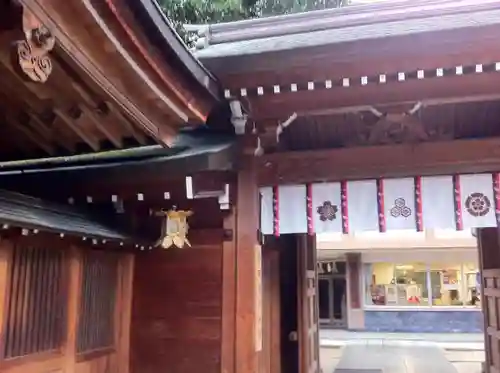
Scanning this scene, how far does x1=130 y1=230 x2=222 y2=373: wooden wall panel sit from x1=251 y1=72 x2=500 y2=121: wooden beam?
4.15 ft

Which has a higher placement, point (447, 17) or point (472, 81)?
point (447, 17)

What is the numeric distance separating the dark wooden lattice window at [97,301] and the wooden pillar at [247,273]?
3.85 feet

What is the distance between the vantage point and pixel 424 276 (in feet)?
68.6

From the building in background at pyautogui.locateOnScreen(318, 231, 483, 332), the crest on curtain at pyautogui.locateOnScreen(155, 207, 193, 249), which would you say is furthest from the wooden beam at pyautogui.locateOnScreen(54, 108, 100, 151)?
the building in background at pyautogui.locateOnScreen(318, 231, 483, 332)

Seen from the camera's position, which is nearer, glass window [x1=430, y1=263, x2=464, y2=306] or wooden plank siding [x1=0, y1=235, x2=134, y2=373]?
wooden plank siding [x1=0, y1=235, x2=134, y2=373]

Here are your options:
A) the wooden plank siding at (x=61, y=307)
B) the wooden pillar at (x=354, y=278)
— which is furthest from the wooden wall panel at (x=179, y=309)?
A: the wooden pillar at (x=354, y=278)

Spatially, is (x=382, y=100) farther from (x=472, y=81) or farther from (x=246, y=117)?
(x=246, y=117)

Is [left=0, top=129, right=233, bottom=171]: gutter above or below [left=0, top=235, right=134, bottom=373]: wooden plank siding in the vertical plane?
above

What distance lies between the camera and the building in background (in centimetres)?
1975

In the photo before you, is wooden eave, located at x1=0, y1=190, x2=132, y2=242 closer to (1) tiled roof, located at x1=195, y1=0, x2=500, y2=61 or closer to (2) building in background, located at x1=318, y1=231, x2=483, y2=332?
(1) tiled roof, located at x1=195, y1=0, x2=500, y2=61

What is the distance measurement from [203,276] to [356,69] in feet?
7.34

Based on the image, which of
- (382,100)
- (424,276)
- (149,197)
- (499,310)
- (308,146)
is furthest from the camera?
(424,276)

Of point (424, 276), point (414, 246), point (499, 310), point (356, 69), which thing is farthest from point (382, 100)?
point (424, 276)

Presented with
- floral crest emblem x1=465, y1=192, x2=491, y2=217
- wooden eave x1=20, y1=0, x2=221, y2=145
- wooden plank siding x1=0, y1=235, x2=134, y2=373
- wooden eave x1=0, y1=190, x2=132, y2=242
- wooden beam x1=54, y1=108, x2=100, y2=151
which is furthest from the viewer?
floral crest emblem x1=465, y1=192, x2=491, y2=217
